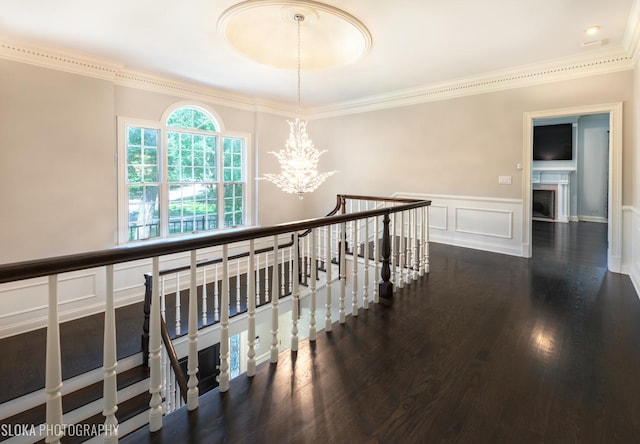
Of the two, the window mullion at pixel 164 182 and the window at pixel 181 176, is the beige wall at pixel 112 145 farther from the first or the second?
the window mullion at pixel 164 182

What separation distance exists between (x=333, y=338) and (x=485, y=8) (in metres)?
3.34

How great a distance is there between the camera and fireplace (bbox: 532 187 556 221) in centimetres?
875

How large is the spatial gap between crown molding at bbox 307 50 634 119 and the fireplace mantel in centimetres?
525

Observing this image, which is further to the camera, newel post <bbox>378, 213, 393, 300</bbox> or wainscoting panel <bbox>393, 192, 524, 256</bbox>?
wainscoting panel <bbox>393, 192, 524, 256</bbox>

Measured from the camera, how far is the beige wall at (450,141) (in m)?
4.29

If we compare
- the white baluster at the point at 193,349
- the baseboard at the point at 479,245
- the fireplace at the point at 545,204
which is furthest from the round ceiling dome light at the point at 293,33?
the fireplace at the point at 545,204

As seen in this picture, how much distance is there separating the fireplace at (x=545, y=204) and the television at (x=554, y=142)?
0.91 meters

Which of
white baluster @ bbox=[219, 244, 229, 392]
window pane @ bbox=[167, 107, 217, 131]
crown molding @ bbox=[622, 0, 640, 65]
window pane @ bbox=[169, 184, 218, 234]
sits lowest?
white baluster @ bbox=[219, 244, 229, 392]

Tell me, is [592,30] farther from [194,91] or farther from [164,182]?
[164,182]

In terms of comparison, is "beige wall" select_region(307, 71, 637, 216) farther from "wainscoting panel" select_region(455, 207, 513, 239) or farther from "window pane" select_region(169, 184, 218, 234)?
"window pane" select_region(169, 184, 218, 234)

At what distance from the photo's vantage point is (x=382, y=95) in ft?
19.9

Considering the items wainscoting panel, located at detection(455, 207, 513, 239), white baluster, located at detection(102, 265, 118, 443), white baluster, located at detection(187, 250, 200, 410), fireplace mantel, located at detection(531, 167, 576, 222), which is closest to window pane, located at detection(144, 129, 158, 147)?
white baluster, located at detection(187, 250, 200, 410)

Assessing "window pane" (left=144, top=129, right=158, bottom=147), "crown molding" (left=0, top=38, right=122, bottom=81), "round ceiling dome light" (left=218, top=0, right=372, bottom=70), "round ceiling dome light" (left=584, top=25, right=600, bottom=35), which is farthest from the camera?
→ "window pane" (left=144, top=129, right=158, bottom=147)

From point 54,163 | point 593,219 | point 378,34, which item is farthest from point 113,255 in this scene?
point 593,219
